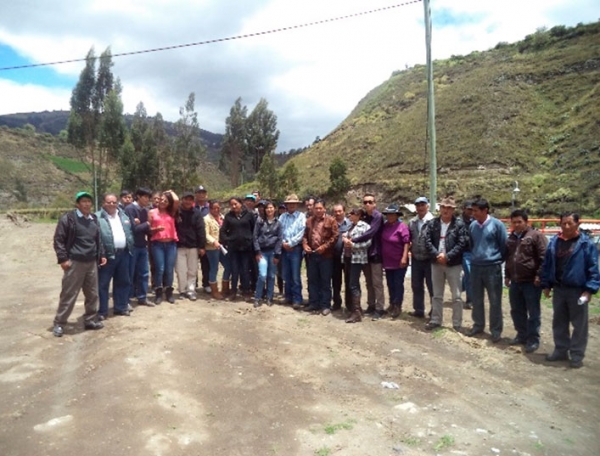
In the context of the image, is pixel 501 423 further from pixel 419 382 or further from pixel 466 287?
pixel 466 287

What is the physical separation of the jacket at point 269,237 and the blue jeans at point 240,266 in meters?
0.36

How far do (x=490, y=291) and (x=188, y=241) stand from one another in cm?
480

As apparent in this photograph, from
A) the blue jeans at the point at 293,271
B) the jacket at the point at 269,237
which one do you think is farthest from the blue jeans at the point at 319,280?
the jacket at the point at 269,237

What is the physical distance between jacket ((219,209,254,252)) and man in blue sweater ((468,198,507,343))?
11.9ft

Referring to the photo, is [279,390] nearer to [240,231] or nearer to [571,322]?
[571,322]

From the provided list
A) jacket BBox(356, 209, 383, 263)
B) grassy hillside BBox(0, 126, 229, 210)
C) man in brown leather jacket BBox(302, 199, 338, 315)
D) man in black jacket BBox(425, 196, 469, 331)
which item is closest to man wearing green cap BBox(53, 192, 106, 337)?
man in brown leather jacket BBox(302, 199, 338, 315)

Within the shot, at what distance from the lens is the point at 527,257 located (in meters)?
6.00

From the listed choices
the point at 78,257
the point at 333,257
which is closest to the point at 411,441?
the point at 333,257

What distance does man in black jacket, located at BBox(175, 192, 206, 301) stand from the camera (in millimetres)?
7867

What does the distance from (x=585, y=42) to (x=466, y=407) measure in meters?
52.3

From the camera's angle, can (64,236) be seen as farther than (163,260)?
No

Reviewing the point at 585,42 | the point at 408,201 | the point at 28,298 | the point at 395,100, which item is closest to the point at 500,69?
the point at 585,42

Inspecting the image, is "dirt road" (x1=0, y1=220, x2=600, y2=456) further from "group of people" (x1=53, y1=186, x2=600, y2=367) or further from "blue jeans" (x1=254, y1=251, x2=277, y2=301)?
"blue jeans" (x1=254, y1=251, x2=277, y2=301)

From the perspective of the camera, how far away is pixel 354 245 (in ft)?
23.8
